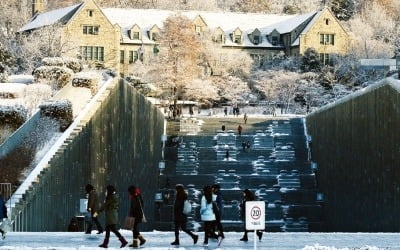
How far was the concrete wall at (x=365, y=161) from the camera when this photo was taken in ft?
85.5

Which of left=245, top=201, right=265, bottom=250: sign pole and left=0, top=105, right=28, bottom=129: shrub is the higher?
left=0, top=105, right=28, bottom=129: shrub

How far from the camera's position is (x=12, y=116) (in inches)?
1017

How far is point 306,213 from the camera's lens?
41875 millimetres

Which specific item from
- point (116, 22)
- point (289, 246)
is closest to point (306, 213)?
point (289, 246)

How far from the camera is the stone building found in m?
79.4

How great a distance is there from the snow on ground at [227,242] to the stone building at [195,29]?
6267cm

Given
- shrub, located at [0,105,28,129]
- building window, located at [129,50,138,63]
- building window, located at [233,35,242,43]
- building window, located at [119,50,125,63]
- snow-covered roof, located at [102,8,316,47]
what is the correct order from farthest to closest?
building window, located at [233,35,242,43] → snow-covered roof, located at [102,8,316,47] → building window, located at [129,50,138,63] → building window, located at [119,50,125,63] → shrub, located at [0,105,28,129]

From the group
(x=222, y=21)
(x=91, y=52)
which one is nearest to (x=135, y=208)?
(x=91, y=52)

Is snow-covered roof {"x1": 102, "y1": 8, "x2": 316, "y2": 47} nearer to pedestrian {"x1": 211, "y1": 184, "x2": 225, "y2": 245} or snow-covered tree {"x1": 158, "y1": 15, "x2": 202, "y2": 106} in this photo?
snow-covered tree {"x1": 158, "y1": 15, "x2": 202, "y2": 106}

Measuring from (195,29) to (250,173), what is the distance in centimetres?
3870

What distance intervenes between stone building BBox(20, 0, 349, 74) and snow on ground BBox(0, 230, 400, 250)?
62.7 metres

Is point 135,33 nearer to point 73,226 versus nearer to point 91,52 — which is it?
point 91,52

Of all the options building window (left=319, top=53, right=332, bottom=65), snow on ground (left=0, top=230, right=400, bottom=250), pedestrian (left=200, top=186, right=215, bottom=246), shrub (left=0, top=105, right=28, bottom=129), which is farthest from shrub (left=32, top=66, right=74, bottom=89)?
building window (left=319, top=53, right=332, bottom=65)

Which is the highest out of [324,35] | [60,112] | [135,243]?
[324,35]
